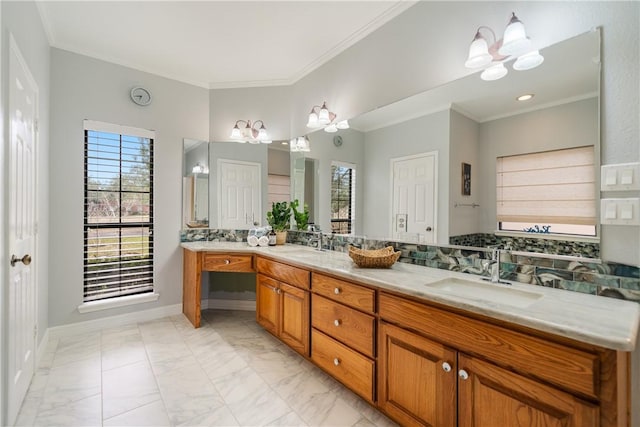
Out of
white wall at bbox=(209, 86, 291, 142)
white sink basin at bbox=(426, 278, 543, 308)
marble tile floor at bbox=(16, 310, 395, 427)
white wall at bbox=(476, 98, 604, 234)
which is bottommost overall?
marble tile floor at bbox=(16, 310, 395, 427)

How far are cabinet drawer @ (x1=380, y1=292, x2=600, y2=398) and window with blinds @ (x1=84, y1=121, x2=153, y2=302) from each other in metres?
2.79

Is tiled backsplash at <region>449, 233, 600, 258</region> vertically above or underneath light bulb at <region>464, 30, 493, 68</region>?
underneath

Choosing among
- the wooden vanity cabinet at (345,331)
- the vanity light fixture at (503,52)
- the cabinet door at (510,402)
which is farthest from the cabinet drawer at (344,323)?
the vanity light fixture at (503,52)

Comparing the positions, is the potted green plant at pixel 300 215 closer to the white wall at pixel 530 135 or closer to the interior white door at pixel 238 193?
the interior white door at pixel 238 193

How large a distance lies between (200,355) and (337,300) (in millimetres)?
1356

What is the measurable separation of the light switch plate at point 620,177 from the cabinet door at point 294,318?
1.76 meters

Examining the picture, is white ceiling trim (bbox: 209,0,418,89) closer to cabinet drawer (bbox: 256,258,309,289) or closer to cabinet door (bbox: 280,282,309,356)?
cabinet drawer (bbox: 256,258,309,289)

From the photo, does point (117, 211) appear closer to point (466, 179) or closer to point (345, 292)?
point (345, 292)

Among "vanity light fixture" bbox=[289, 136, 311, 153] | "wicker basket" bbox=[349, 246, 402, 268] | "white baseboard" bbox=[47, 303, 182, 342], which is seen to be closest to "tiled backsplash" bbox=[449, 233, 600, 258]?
"wicker basket" bbox=[349, 246, 402, 268]

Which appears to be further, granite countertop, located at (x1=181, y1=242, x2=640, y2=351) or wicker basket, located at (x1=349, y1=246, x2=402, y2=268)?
wicker basket, located at (x1=349, y1=246, x2=402, y2=268)

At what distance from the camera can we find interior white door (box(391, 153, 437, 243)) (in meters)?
1.98

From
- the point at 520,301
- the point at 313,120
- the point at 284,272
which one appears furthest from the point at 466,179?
the point at 313,120

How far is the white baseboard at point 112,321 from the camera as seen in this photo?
8.96 ft

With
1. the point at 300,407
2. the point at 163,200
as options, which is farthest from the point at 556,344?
the point at 163,200
